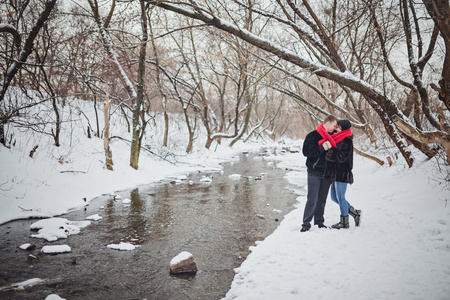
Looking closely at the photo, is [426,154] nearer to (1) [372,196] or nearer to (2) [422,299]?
(1) [372,196]

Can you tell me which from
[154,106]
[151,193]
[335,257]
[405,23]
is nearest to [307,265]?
[335,257]

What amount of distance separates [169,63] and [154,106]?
60.0ft

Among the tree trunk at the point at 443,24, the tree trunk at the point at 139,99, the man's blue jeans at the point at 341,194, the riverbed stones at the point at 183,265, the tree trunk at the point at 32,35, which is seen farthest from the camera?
the tree trunk at the point at 139,99

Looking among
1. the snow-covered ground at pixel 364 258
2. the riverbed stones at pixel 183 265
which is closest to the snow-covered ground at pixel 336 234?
the snow-covered ground at pixel 364 258

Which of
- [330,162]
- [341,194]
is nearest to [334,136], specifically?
[330,162]

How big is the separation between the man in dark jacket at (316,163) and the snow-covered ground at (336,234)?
0.38m

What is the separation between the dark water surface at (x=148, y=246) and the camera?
266cm

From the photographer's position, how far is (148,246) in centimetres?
373

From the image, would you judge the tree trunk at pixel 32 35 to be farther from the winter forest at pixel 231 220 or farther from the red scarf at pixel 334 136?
the red scarf at pixel 334 136

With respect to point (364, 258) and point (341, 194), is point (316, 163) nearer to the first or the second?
point (341, 194)

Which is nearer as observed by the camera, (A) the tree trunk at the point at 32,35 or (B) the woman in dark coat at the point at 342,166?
(B) the woman in dark coat at the point at 342,166

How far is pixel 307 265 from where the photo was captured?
2891 mm

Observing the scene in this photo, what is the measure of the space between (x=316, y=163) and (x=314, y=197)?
53cm

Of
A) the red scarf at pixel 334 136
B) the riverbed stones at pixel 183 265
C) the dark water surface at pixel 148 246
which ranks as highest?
the red scarf at pixel 334 136
